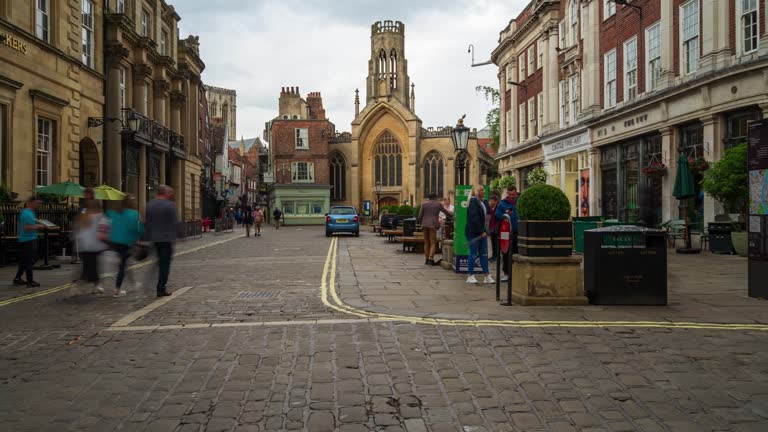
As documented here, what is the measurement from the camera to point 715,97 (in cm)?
1725

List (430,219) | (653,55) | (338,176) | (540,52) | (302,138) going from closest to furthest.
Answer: (430,219)
(653,55)
(540,52)
(302,138)
(338,176)

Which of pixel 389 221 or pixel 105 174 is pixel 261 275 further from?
pixel 389 221

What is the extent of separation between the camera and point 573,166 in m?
29.4

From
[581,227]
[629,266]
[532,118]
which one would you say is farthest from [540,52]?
[629,266]

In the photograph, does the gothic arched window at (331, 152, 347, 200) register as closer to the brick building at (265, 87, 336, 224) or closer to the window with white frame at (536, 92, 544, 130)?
the brick building at (265, 87, 336, 224)

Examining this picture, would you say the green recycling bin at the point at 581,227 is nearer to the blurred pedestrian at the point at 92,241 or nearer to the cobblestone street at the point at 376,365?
the cobblestone street at the point at 376,365

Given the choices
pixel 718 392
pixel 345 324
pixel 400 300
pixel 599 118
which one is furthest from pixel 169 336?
pixel 599 118

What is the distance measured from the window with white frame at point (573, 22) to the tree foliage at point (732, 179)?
13.8m

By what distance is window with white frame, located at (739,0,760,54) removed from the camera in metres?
16.3

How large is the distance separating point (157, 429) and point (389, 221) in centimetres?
2968

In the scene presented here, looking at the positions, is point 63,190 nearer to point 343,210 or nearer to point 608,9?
point 343,210

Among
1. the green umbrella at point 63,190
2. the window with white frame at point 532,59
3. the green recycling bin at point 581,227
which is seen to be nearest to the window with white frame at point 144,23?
the green umbrella at point 63,190

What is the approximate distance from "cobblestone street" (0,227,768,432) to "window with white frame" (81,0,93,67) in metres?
16.7

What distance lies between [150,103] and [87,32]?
727 centimetres
